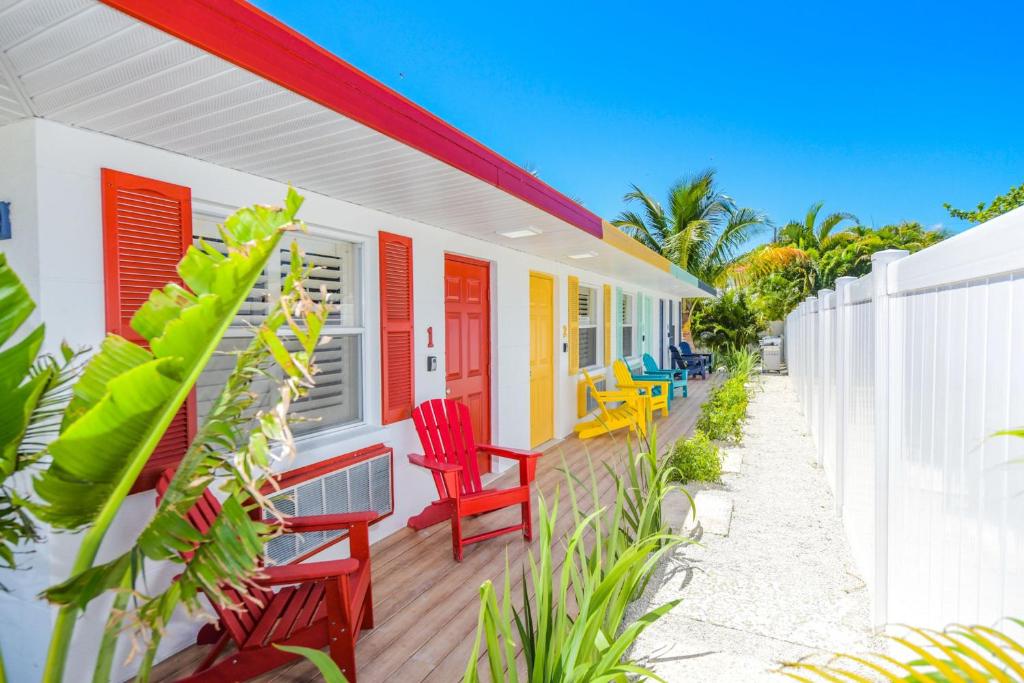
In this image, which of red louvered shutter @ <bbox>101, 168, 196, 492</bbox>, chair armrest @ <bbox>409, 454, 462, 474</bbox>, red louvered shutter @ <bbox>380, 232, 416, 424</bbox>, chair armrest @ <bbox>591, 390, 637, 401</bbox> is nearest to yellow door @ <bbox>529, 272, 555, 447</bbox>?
chair armrest @ <bbox>591, 390, 637, 401</bbox>

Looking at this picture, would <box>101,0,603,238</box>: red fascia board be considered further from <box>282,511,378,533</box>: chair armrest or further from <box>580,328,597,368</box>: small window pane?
<box>580,328,597,368</box>: small window pane

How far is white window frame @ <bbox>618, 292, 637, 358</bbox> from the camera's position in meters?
10.3

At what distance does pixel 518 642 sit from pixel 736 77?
27.7m

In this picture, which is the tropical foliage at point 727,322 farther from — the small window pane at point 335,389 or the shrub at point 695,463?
the small window pane at point 335,389

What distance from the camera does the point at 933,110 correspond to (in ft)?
106

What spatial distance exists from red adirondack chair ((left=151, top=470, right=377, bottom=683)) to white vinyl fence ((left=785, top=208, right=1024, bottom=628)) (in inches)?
75.4

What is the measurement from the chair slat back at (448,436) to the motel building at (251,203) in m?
0.20

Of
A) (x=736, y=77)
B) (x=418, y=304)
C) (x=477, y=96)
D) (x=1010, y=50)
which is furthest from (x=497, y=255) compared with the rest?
(x=1010, y=50)

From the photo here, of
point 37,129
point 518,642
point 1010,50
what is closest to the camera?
point 37,129

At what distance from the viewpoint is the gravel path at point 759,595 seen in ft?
7.54

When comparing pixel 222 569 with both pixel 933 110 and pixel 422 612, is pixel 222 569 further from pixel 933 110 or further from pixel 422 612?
pixel 933 110

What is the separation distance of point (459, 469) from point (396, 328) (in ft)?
3.62

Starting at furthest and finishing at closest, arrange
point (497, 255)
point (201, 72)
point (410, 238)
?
point (497, 255) < point (410, 238) < point (201, 72)

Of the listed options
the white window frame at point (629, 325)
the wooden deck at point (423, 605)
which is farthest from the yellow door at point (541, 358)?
→ the white window frame at point (629, 325)
